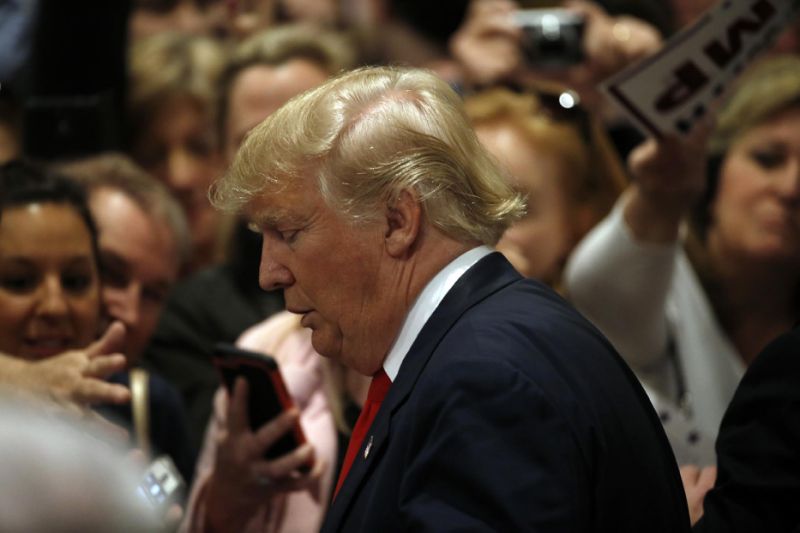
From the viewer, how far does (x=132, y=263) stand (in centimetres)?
358

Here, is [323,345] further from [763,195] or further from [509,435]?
[763,195]

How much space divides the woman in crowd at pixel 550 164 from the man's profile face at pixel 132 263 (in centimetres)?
95

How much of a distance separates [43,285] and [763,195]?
6.65 ft

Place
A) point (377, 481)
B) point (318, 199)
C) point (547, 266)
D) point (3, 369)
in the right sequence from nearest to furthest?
point (377, 481) < point (318, 199) < point (3, 369) < point (547, 266)

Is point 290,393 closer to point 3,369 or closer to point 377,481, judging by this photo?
point 3,369

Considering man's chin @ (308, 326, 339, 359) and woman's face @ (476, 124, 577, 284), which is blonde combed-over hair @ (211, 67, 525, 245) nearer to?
man's chin @ (308, 326, 339, 359)

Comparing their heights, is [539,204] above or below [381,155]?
below

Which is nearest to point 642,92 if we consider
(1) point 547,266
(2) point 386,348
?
(1) point 547,266

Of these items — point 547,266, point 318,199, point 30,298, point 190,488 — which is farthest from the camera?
point 547,266

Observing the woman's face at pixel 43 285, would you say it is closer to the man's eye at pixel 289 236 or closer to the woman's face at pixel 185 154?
the man's eye at pixel 289 236

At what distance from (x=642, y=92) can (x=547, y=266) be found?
2.78 ft

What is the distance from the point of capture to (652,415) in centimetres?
213

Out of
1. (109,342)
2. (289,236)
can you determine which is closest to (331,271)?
(289,236)

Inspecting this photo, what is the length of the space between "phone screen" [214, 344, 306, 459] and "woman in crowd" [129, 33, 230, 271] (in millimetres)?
1703
